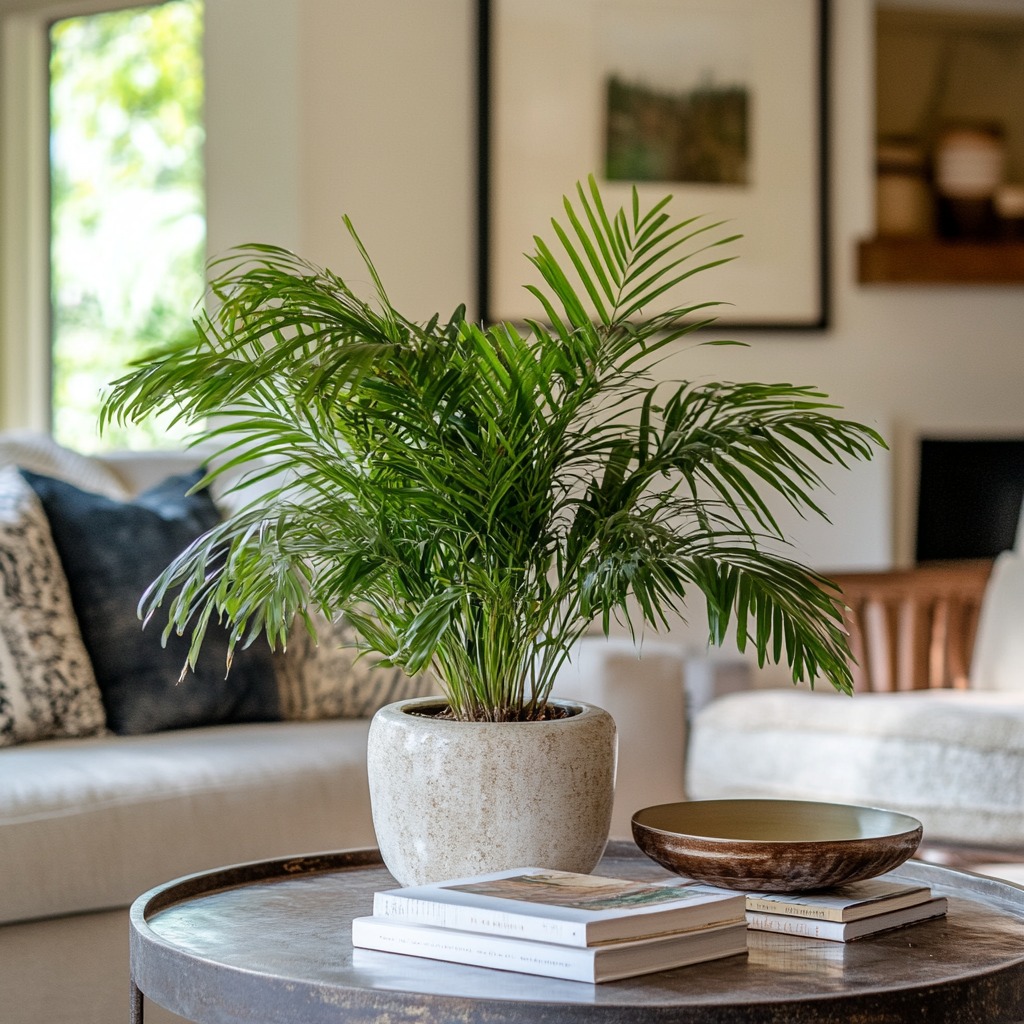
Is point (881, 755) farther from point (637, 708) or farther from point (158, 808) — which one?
point (158, 808)

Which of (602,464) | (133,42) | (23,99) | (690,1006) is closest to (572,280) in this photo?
(133,42)

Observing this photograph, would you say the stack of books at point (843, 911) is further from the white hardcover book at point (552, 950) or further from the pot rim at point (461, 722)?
the pot rim at point (461, 722)

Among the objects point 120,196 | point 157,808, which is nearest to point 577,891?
point 157,808

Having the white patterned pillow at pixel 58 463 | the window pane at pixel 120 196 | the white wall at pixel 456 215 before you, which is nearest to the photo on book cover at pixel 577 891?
the white patterned pillow at pixel 58 463

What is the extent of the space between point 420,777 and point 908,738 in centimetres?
167

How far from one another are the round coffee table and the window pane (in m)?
2.89

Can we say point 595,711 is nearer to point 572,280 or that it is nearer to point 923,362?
point 572,280

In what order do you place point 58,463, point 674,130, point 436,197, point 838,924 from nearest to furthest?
point 838,924, point 58,463, point 436,197, point 674,130

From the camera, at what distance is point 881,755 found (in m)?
2.81

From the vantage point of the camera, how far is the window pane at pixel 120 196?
161 inches

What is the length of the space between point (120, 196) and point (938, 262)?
2.18m

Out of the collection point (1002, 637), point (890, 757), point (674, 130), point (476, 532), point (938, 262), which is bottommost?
point (890, 757)

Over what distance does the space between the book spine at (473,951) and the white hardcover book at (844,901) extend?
0.84 ft

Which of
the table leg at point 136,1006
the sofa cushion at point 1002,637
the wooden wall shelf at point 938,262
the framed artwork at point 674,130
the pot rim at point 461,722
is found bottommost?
the table leg at point 136,1006
